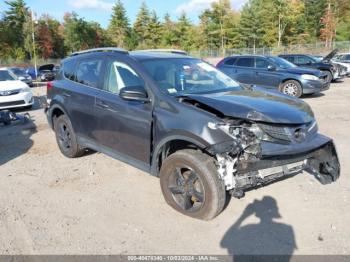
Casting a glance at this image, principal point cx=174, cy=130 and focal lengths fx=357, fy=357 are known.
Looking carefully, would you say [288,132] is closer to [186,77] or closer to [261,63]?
[186,77]

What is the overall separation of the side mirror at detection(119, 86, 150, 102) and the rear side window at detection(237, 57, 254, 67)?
34.4 feet

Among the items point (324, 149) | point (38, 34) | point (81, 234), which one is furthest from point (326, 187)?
point (38, 34)

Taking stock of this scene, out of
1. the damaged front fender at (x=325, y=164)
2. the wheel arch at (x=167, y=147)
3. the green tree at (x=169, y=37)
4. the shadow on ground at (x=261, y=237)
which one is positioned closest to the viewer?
the shadow on ground at (x=261, y=237)

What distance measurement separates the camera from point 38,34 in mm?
61125

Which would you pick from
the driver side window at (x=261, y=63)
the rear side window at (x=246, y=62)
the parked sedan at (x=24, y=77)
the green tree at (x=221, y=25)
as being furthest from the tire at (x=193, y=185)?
the green tree at (x=221, y=25)

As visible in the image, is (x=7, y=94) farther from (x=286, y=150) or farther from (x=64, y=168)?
(x=286, y=150)

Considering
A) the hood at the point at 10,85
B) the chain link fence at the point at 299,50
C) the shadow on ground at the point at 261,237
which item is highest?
the chain link fence at the point at 299,50

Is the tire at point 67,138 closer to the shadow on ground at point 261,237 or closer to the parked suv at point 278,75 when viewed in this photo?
the shadow on ground at point 261,237

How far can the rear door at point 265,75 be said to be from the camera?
1337cm

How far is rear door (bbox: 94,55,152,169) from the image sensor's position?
442cm

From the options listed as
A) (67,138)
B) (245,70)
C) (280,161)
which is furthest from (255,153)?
(245,70)

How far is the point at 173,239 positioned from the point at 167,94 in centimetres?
167

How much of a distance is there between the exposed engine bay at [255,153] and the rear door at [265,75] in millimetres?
9743

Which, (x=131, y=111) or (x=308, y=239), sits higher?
(x=131, y=111)
